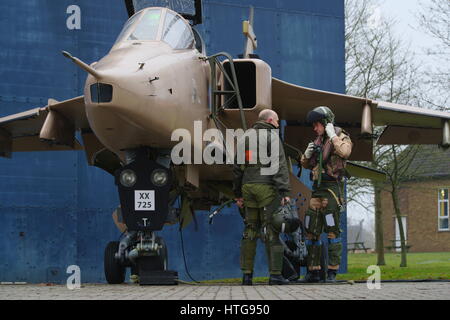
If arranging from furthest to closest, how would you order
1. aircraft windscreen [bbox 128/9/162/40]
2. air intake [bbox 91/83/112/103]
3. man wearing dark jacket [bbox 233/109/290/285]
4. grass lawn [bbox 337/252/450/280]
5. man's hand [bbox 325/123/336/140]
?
grass lawn [bbox 337/252/450/280]
man's hand [bbox 325/123/336/140]
aircraft windscreen [bbox 128/9/162/40]
man wearing dark jacket [bbox 233/109/290/285]
air intake [bbox 91/83/112/103]

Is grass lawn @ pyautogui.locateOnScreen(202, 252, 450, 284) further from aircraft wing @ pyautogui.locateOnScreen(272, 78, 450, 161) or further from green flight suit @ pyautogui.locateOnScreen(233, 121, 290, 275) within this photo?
green flight suit @ pyautogui.locateOnScreen(233, 121, 290, 275)

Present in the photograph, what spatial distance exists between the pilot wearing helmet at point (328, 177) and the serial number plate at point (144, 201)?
1921 millimetres

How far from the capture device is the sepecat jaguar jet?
8102 millimetres

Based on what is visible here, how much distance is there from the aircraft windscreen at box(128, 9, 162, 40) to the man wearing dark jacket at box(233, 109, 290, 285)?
1.62 metres

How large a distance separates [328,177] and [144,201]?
221cm

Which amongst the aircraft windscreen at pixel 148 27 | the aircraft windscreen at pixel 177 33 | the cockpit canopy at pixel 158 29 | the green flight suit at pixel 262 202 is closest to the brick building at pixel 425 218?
the aircraft windscreen at pixel 177 33

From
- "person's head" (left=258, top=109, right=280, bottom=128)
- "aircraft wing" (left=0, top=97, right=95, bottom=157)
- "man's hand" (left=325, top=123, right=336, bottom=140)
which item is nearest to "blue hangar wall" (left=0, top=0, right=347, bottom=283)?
"aircraft wing" (left=0, top=97, right=95, bottom=157)

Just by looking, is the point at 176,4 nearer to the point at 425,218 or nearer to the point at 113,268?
the point at 113,268

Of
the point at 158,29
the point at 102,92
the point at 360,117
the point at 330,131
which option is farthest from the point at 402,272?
the point at 102,92

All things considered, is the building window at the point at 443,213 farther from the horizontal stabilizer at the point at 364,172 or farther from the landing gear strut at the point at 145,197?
the landing gear strut at the point at 145,197

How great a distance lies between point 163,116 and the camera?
27.4ft
